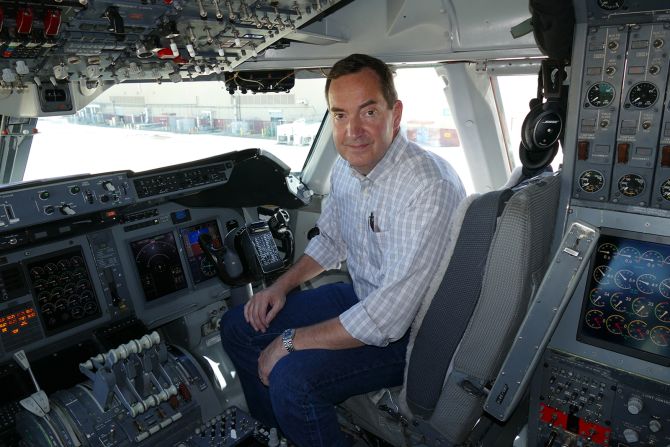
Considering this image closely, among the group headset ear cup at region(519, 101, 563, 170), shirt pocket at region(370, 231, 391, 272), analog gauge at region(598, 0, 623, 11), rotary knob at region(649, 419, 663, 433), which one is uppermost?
analog gauge at region(598, 0, 623, 11)

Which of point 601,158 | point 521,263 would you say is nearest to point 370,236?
point 521,263

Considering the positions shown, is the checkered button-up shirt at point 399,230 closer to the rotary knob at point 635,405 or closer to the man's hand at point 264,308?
the man's hand at point 264,308

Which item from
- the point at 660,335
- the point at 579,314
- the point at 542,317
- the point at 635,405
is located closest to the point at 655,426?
the point at 635,405

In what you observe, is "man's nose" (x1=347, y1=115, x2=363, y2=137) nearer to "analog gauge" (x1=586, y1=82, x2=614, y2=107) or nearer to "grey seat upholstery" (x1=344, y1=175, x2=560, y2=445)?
"grey seat upholstery" (x1=344, y1=175, x2=560, y2=445)

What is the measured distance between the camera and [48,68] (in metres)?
2.45

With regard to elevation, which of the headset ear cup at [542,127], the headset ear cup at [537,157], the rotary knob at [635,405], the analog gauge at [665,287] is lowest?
the rotary knob at [635,405]

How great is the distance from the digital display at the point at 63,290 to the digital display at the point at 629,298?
2369 mm

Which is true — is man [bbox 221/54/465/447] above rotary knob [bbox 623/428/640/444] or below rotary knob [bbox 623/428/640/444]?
above

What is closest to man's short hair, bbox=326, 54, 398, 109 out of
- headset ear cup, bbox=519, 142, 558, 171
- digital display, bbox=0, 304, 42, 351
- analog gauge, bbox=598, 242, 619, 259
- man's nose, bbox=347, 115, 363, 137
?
man's nose, bbox=347, 115, 363, 137

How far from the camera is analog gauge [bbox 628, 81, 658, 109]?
1.49m

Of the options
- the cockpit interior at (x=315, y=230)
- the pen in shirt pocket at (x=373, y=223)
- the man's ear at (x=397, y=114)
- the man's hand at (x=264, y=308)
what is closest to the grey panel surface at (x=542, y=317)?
the cockpit interior at (x=315, y=230)

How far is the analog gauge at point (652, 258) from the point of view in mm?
1560

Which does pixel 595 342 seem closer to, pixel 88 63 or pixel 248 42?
pixel 248 42

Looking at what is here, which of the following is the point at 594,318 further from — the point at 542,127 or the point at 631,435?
the point at 542,127
